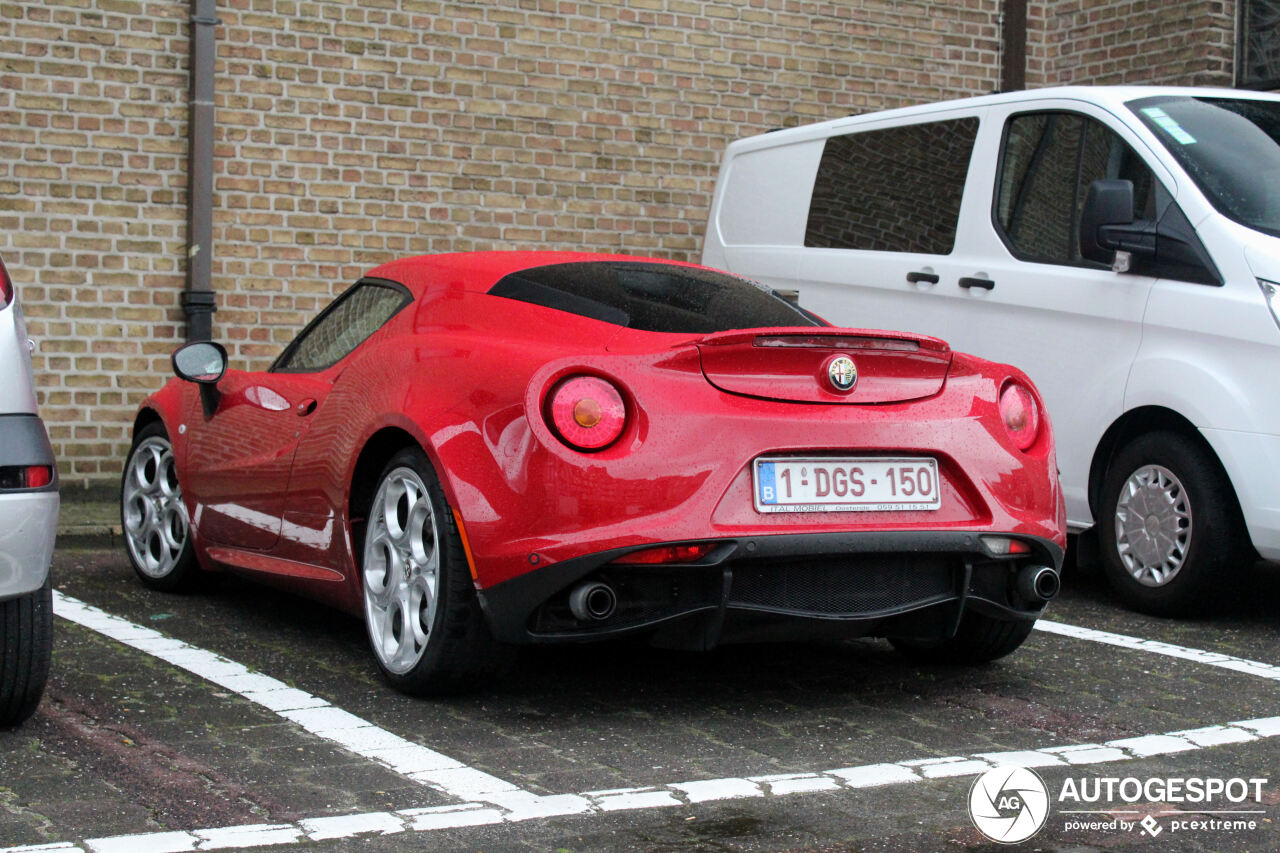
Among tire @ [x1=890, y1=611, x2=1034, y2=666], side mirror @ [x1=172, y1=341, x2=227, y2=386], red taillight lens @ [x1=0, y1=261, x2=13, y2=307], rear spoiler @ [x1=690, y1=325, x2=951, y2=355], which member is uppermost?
red taillight lens @ [x1=0, y1=261, x2=13, y2=307]

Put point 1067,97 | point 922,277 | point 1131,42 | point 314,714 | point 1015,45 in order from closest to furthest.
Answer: point 314,714 < point 1067,97 < point 922,277 < point 1131,42 < point 1015,45

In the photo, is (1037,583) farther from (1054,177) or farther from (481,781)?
(1054,177)

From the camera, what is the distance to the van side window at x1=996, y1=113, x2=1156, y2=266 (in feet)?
21.1

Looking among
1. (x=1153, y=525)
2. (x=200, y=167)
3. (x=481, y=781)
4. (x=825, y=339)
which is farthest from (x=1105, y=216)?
(x=200, y=167)

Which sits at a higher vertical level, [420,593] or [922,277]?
[922,277]

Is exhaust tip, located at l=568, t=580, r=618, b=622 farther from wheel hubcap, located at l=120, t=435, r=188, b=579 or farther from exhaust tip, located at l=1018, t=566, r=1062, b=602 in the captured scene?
wheel hubcap, located at l=120, t=435, r=188, b=579

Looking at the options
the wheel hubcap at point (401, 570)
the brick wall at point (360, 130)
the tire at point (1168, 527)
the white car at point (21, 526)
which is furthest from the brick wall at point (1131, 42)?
the white car at point (21, 526)

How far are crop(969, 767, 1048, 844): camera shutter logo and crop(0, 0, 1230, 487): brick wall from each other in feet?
23.5

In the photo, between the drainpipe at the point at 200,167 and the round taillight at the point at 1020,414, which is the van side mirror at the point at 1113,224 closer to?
the round taillight at the point at 1020,414

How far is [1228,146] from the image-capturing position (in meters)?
6.32

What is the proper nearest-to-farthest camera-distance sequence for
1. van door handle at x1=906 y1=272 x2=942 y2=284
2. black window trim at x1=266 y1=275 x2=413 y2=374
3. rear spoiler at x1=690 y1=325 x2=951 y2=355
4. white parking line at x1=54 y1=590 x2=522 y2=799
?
white parking line at x1=54 y1=590 x2=522 y2=799, rear spoiler at x1=690 y1=325 x2=951 y2=355, black window trim at x1=266 y1=275 x2=413 y2=374, van door handle at x1=906 y1=272 x2=942 y2=284

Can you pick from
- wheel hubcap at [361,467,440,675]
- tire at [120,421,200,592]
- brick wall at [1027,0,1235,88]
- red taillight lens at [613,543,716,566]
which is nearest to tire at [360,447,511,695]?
wheel hubcap at [361,467,440,675]

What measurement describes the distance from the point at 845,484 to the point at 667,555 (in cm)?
53

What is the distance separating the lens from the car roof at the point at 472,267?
4.94 metres
